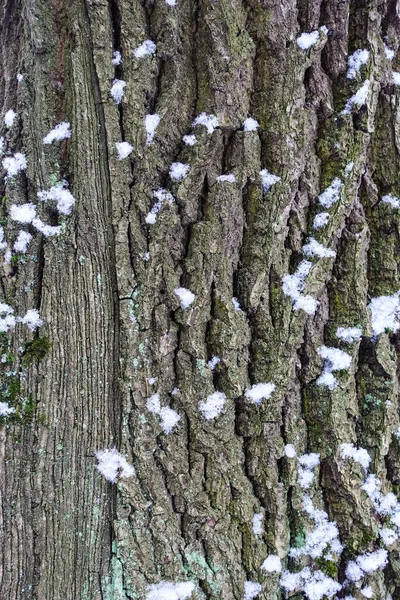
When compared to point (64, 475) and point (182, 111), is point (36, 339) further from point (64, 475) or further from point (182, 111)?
point (182, 111)

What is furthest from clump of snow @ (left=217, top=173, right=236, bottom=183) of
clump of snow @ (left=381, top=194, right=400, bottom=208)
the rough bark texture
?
clump of snow @ (left=381, top=194, right=400, bottom=208)

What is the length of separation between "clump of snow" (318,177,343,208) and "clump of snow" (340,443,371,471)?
0.77 m

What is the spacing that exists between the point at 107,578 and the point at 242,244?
1062 millimetres

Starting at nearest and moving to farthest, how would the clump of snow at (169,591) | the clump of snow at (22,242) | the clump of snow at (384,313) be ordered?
the clump of snow at (169,591) < the clump of snow at (22,242) < the clump of snow at (384,313)

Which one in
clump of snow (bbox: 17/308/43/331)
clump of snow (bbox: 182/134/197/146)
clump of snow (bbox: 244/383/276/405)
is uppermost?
clump of snow (bbox: 182/134/197/146)

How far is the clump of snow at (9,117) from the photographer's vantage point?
1.46 m

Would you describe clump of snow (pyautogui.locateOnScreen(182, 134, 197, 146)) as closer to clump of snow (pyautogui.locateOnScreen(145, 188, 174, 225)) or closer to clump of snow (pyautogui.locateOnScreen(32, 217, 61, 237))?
clump of snow (pyautogui.locateOnScreen(145, 188, 174, 225))

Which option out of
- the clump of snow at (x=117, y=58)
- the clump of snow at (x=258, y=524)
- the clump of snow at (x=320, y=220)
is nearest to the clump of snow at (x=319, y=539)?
the clump of snow at (x=258, y=524)

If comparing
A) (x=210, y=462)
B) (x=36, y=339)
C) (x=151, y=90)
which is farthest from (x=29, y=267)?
(x=210, y=462)

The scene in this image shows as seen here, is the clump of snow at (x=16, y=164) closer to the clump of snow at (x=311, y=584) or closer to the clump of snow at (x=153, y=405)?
the clump of snow at (x=153, y=405)

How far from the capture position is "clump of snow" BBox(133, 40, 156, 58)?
1.36 metres

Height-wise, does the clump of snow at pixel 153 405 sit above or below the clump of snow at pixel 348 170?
below

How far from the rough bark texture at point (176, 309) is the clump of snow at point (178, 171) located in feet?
0.09

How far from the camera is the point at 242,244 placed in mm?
1414
